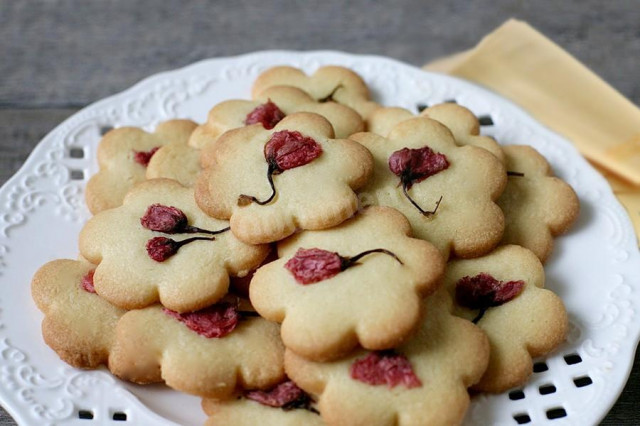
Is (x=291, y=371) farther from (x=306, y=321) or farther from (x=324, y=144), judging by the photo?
(x=324, y=144)

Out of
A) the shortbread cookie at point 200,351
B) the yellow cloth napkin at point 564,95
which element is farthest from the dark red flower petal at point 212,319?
the yellow cloth napkin at point 564,95

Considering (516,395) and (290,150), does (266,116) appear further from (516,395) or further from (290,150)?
(516,395)

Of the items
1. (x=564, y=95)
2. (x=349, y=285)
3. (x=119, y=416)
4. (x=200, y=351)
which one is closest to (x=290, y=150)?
(x=349, y=285)

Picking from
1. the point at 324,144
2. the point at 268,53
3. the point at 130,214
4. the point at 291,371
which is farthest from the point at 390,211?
the point at 268,53

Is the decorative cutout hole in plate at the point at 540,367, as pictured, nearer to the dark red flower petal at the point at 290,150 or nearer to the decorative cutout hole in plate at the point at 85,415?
the dark red flower petal at the point at 290,150

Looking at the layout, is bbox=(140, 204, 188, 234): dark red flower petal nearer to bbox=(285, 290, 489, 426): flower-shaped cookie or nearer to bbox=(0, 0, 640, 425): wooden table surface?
bbox=(285, 290, 489, 426): flower-shaped cookie
